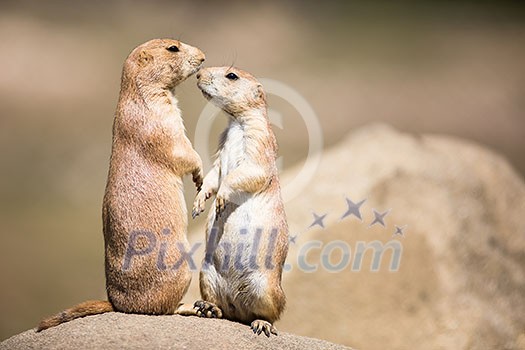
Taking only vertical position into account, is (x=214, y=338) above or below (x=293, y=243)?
above

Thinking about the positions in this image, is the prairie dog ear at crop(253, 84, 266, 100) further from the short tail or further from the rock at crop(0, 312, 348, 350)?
the short tail

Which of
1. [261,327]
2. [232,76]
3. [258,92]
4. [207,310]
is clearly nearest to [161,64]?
[232,76]

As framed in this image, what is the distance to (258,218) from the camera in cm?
448

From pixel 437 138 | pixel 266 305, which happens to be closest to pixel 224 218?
pixel 266 305

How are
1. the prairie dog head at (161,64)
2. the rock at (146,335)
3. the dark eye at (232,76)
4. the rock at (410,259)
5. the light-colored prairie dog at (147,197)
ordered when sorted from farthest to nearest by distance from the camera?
the rock at (410,259)
the dark eye at (232,76)
the prairie dog head at (161,64)
the light-colored prairie dog at (147,197)
the rock at (146,335)

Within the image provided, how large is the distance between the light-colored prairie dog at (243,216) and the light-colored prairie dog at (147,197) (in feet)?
0.60

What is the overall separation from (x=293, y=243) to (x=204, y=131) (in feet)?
7.07

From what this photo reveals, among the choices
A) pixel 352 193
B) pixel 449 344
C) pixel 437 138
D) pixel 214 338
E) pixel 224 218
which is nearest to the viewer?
pixel 214 338

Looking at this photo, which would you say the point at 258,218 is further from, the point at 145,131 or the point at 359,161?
the point at 359,161

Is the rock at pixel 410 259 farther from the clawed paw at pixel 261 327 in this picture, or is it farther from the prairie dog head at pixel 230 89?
the prairie dog head at pixel 230 89

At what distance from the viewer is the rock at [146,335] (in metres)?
4.14

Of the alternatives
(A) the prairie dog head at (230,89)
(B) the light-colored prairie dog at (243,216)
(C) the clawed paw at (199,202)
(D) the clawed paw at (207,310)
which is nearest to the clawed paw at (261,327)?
(B) the light-colored prairie dog at (243,216)

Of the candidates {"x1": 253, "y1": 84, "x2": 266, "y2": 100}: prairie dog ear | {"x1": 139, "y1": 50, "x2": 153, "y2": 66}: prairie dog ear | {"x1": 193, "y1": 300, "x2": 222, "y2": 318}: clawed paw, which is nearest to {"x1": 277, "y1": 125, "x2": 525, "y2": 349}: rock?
{"x1": 193, "y1": 300, "x2": 222, "y2": 318}: clawed paw

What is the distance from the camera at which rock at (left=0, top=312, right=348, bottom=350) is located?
13.6 ft
